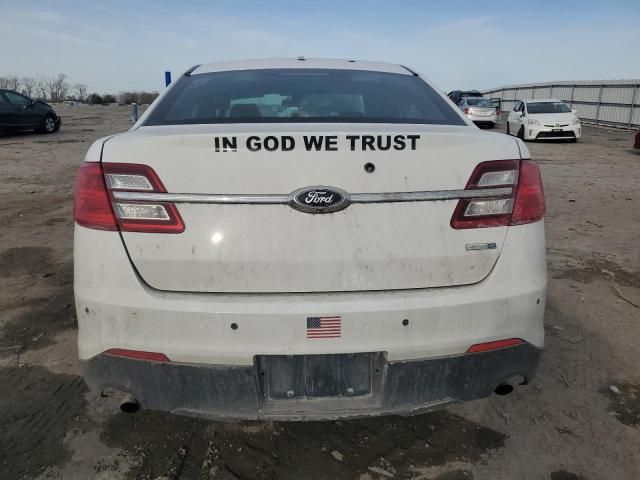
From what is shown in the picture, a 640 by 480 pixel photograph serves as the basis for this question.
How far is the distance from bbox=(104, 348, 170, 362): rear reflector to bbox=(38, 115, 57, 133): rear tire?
19.0 m

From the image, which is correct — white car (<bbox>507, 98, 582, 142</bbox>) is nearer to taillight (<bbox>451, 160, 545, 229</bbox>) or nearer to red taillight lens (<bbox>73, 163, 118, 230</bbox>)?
taillight (<bbox>451, 160, 545, 229</bbox>)

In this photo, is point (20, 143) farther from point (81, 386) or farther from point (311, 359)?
point (311, 359)

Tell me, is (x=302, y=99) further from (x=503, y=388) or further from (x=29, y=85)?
(x=29, y=85)

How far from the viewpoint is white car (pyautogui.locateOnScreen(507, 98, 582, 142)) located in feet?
57.1

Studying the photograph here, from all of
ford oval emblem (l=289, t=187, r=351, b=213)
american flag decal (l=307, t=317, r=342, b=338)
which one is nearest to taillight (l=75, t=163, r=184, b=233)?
ford oval emblem (l=289, t=187, r=351, b=213)

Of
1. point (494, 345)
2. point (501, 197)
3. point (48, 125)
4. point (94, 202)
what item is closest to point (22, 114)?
point (48, 125)

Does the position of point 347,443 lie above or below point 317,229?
below

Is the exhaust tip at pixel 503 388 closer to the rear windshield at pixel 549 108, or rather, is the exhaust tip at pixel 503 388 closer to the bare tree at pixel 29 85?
the rear windshield at pixel 549 108

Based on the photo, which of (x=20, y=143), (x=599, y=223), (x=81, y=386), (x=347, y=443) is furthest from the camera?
(x=20, y=143)

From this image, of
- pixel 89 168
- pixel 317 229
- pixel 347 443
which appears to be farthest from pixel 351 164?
pixel 347 443

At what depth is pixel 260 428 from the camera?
2498 millimetres

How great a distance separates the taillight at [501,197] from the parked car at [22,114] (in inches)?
726

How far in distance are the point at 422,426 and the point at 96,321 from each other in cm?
157

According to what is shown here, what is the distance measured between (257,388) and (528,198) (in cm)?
123
